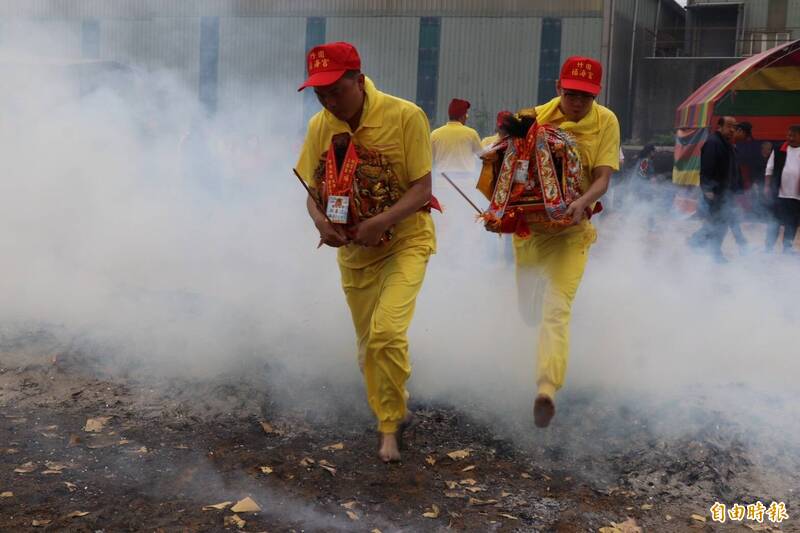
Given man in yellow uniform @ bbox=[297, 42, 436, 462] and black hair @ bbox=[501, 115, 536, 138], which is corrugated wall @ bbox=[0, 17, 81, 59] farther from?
black hair @ bbox=[501, 115, 536, 138]

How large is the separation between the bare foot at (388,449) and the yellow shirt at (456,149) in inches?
219

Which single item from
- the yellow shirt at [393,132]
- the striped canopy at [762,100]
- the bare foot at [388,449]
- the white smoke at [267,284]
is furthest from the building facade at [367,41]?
the striped canopy at [762,100]

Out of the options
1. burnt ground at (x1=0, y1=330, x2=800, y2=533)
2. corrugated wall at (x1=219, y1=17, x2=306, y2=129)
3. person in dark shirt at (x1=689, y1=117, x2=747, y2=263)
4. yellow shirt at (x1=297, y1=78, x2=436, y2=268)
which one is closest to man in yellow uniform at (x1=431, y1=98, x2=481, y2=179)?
corrugated wall at (x1=219, y1=17, x2=306, y2=129)

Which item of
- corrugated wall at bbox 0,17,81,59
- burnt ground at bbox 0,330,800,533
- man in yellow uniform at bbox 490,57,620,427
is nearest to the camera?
burnt ground at bbox 0,330,800,533

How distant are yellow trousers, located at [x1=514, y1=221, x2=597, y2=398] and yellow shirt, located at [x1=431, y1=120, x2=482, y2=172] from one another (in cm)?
451

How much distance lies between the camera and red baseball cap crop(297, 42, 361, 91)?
3926 mm

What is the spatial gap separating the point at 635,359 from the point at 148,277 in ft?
11.7

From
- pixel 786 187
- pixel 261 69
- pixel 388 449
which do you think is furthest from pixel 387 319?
pixel 786 187

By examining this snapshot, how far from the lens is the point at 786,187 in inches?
424

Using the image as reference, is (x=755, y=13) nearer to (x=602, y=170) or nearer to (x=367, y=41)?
(x=367, y=41)

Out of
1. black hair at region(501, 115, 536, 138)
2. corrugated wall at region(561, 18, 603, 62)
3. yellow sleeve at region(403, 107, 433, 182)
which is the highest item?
corrugated wall at region(561, 18, 603, 62)

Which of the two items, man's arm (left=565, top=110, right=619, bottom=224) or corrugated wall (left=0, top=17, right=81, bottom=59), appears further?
corrugated wall (left=0, top=17, right=81, bottom=59)

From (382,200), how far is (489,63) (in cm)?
2204

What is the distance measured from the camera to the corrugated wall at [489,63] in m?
24.9
